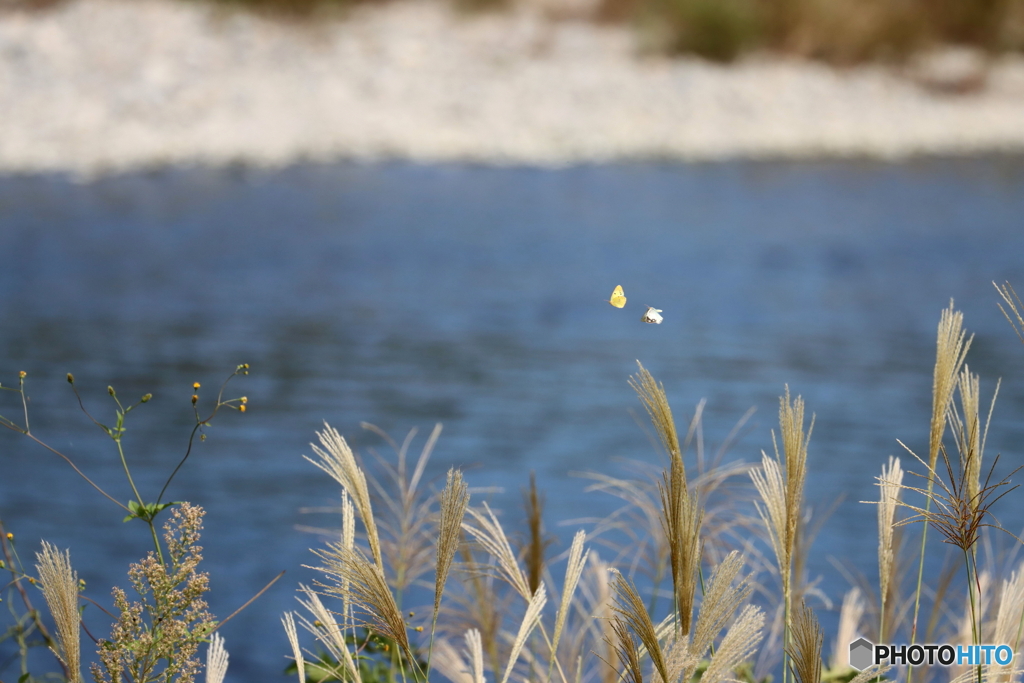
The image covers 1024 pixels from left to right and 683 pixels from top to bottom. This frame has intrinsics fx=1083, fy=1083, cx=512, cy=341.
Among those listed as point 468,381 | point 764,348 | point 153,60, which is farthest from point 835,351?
point 153,60

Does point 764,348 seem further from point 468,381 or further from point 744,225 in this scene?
point 744,225

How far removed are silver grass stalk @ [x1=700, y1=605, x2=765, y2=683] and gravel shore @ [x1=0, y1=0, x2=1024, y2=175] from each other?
1347 centimetres

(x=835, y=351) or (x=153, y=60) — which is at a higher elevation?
(x=153, y=60)

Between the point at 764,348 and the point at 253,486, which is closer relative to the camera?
the point at 253,486

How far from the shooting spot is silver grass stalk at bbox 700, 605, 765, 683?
132 centimetres

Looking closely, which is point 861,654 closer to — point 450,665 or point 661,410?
point 450,665

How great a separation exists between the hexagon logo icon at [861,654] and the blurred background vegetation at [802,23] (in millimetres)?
18904

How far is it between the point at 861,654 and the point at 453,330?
5.56 meters

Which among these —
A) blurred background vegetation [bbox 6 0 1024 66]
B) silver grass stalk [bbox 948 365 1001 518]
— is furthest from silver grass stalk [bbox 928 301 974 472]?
blurred background vegetation [bbox 6 0 1024 66]

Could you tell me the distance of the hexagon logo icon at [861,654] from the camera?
2.06m

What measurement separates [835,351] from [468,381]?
2.47 meters

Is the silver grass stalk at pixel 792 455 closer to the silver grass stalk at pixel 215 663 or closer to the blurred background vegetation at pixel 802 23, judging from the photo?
the silver grass stalk at pixel 215 663

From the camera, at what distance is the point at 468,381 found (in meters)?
6.44

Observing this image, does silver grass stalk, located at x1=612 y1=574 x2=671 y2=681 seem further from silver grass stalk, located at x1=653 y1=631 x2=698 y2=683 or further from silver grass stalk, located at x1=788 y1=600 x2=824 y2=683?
silver grass stalk, located at x1=788 y1=600 x2=824 y2=683
